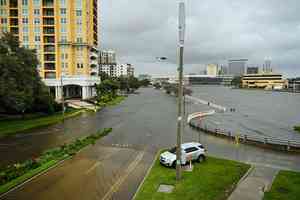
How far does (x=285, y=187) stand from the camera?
15391 millimetres

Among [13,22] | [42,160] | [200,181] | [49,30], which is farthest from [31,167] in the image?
[13,22]

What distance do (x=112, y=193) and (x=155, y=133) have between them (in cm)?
1815

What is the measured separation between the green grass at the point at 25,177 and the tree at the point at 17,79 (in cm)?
1815

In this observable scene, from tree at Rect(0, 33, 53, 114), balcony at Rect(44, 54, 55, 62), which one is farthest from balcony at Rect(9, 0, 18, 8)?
tree at Rect(0, 33, 53, 114)

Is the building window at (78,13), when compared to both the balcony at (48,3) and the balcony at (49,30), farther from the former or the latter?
the balcony at (49,30)

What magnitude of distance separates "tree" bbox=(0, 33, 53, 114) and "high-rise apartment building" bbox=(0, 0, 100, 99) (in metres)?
30.0

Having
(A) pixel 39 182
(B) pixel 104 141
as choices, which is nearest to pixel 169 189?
(A) pixel 39 182

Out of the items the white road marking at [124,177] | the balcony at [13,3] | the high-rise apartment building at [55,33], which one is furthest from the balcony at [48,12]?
the white road marking at [124,177]

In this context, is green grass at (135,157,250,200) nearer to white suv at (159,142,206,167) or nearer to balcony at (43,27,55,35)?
white suv at (159,142,206,167)

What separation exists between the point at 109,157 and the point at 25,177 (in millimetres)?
7057

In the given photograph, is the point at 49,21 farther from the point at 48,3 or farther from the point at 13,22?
the point at 13,22

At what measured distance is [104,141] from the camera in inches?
1102

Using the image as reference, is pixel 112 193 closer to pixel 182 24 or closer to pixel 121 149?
pixel 121 149

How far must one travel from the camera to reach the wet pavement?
15.4 metres
